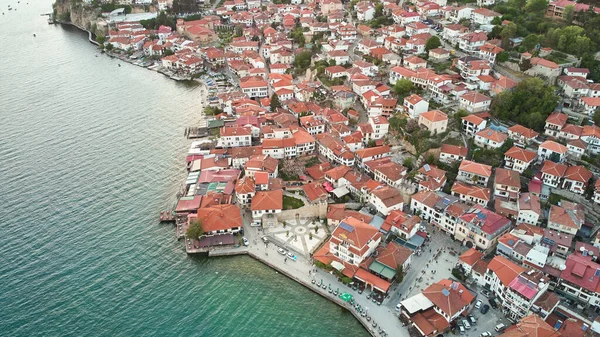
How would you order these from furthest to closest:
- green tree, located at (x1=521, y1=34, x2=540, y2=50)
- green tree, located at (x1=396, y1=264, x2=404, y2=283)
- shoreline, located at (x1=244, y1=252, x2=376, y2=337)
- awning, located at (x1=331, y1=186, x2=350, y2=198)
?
1. green tree, located at (x1=521, y1=34, x2=540, y2=50)
2. awning, located at (x1=331, y1=186, x2=350, y2=198)
3. green tree, located at (x1=396, y1=264, x2=404, y2=283)
4. shoreline, located at (x1=244, y1=252, x2=376, y2=337)

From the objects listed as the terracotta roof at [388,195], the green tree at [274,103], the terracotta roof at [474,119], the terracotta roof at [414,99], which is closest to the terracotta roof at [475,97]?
the terracotta roof at [474,119]

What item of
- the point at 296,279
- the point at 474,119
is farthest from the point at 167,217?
the point at 474,119

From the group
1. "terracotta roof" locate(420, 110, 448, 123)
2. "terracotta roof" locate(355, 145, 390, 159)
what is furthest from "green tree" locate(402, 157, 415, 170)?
"terracotta roof" locate(420, 110, 448, 123)

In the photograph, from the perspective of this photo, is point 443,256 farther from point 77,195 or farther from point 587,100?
point 77,195

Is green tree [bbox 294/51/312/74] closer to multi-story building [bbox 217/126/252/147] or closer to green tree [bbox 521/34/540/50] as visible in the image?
multi-story building [bbox 217/126/252/147]

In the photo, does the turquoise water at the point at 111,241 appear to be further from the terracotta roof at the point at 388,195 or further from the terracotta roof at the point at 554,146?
the terracotta roof at the point at 554,146

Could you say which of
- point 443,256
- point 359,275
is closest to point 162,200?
point 359,275
